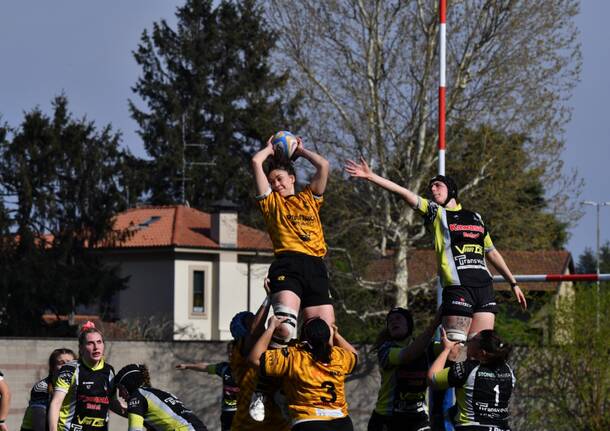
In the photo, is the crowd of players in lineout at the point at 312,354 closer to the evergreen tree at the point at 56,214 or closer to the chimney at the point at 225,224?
the evergreen tree at the point at 56,214

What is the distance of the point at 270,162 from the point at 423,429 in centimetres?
277

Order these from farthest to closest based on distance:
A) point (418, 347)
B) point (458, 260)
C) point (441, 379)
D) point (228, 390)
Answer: point (228, 390) → point (458, 260) → point (418, 347) → point (441, 379)

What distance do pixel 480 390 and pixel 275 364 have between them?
1.65m

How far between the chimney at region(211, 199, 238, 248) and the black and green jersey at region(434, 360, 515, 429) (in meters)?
42.9

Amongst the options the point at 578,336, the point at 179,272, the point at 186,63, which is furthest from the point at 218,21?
the point at 578,336

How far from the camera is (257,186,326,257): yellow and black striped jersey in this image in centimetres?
981

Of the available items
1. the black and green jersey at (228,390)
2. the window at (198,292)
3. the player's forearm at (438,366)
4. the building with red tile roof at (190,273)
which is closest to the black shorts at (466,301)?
the player's forearm at (438,366)

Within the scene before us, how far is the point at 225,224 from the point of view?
51.9 metres

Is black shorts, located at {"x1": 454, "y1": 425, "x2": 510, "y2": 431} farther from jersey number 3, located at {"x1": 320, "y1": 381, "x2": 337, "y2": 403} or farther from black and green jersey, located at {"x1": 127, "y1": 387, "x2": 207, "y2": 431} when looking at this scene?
black and green jersey, located at {"x1": 127, "y1": 387, "x2": 207, "y2": 431}

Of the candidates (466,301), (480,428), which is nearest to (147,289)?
(466,301)

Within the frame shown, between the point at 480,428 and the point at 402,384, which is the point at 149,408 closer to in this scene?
the point at 402,384

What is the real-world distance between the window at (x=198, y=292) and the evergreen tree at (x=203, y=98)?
6866mm

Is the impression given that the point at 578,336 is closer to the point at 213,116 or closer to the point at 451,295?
the point at 451,295

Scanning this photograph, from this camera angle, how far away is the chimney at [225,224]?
2042 inches
